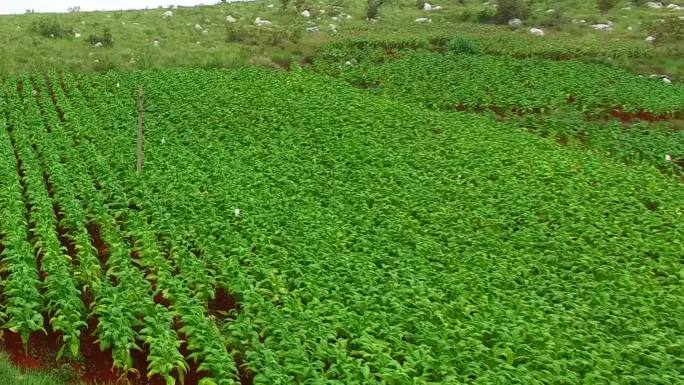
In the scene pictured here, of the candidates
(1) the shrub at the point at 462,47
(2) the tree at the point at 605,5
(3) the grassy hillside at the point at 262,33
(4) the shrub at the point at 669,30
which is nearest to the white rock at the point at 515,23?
(3) the grassy hillside at the point at 262,33

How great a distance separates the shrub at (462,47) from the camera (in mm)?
34812

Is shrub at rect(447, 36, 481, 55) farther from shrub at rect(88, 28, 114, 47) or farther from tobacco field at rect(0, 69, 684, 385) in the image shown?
shrub at rect(88, 28, 114, 47)

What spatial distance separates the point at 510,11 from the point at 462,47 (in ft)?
38.5

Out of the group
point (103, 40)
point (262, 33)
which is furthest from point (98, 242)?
point (262, 33)

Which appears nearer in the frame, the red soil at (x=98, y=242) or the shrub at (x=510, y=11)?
the red soil at (x=98, y=242)

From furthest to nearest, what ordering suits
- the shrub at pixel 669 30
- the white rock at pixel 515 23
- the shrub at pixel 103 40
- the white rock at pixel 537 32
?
1. the white rock at pixel 515 23
2. the white rock at pixel 537 32
3. the shrub at pixel 669 30
4. the shrub at pixel 103 40

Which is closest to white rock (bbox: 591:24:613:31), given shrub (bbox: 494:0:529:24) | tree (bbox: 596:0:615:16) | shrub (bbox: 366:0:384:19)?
tree (bbox: 596:0:615:16)

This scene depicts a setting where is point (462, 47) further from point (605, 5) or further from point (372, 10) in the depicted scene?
point (605, 5)

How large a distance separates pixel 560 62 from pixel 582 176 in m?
18.0

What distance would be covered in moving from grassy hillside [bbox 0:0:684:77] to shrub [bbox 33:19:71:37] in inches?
2.2

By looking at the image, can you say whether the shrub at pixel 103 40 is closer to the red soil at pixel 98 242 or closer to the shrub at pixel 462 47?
the shrub at pixel 462 47

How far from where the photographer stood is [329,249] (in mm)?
10992

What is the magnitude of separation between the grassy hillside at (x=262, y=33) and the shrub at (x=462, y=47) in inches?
114

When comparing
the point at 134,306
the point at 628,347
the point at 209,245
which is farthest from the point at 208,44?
the point at 628,347
